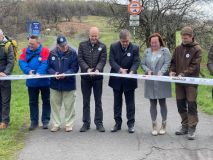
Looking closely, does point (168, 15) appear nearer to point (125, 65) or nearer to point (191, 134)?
point (125, 65)

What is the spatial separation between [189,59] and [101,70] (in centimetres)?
177

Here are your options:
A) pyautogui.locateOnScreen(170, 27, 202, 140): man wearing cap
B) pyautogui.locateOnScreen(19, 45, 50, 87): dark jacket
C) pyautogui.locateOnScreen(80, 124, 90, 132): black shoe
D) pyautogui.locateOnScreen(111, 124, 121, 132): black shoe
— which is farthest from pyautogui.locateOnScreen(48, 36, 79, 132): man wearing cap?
pyautogui.locateOnScreen(170, 27, 202, 140): man wearing cap

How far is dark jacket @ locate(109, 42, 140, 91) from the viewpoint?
856cm

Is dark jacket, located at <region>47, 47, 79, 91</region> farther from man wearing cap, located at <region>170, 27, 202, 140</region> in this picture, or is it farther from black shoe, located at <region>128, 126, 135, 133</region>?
man wearing cap, located at <region>170, 27, 202, 140</region>

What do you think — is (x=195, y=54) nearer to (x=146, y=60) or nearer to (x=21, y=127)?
(x=146, y=60)

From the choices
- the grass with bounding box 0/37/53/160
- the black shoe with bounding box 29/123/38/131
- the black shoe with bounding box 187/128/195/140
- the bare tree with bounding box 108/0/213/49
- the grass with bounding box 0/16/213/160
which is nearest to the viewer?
the grass with bounding box 0/37/53/160

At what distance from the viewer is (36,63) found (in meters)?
8.79

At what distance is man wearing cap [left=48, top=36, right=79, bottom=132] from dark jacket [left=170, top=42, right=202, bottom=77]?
6.96ft

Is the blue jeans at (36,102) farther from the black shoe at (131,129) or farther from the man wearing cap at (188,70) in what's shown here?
the man wearing cap at (188,70)

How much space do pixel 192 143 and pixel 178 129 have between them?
107 centimetres

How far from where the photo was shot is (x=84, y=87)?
8.83 meters

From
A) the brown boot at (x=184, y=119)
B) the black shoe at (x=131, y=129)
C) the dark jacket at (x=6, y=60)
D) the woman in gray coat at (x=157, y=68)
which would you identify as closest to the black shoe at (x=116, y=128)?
the black shoe at (x=131, y=129)

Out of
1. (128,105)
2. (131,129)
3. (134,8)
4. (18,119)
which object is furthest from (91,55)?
(134,8)

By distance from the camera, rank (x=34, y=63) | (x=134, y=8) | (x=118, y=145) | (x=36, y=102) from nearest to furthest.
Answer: (x=118, y=145) → (x=34, y=63) → (x=36, y=102) → (x=134, y=8)
